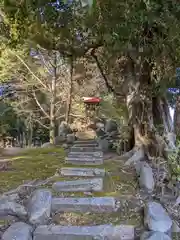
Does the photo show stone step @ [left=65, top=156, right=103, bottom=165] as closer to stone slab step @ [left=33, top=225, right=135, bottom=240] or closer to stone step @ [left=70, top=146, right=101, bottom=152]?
stone step @ [left=70, top=146, right=101, bottom=152]

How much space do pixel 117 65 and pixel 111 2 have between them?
5.74 feet

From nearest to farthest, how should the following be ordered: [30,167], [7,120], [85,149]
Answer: [30,167], [85,149], [7,120]

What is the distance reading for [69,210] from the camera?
2.40m

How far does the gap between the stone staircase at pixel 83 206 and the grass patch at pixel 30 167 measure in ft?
1.22

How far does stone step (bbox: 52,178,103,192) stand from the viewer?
2.72 metres

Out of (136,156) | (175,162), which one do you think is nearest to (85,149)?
(136,156)

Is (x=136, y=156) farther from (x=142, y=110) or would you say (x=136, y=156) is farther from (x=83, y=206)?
(x=83, y=206)

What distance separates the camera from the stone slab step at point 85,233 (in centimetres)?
206

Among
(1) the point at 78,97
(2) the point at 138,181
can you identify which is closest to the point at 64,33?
(2) the point at 138,181

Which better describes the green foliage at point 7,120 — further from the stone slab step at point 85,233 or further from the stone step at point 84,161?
the stone slab step at point 85,233

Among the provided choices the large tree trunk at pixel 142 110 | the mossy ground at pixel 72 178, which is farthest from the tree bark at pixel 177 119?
the mossy ground at pixel 72 178

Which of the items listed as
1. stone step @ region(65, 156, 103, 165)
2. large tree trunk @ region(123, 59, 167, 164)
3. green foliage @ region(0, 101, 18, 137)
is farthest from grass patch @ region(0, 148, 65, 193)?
green foliage @ region(0, 101, 18, 137)

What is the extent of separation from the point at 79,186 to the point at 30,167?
4.02 feet

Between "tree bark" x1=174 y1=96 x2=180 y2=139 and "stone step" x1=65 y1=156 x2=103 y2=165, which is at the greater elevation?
"tree bark" x1=174 y1=96 x2=180 y2=139
